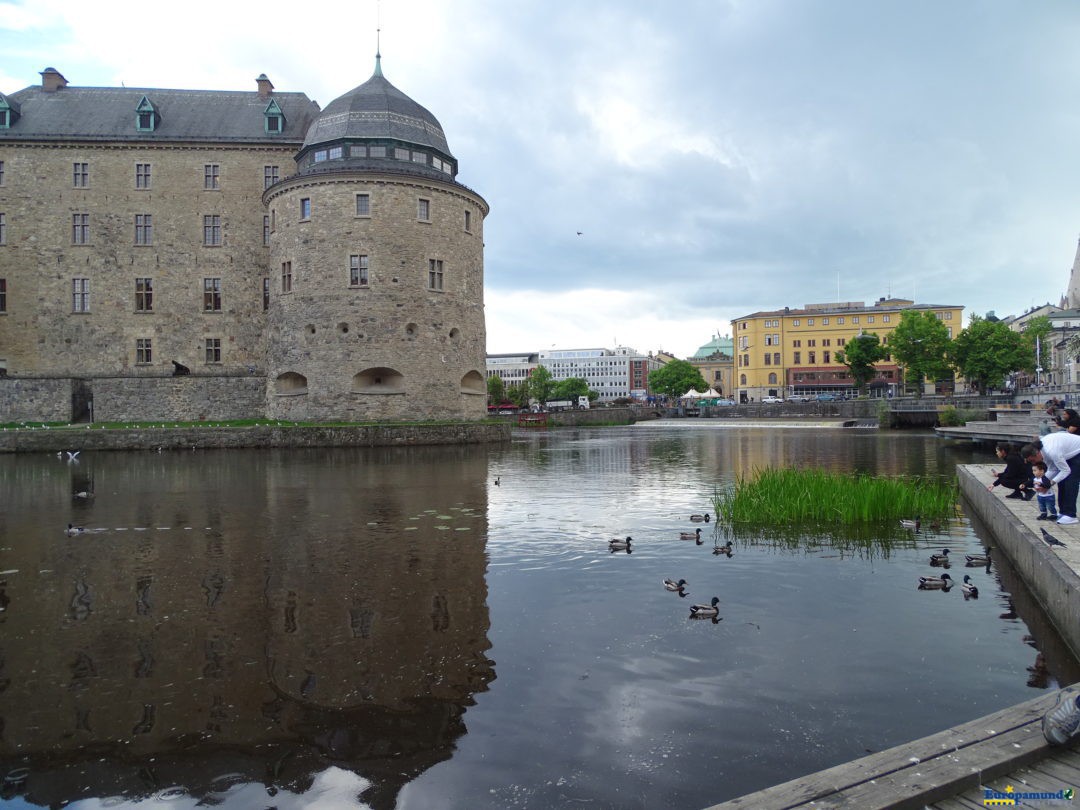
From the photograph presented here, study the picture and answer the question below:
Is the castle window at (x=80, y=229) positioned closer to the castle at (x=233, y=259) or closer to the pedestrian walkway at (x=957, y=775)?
the castle at (x=233, y=259)

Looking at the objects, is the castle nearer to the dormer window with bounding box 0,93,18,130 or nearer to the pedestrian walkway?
the dormer window with bounding box 0,93,18,130

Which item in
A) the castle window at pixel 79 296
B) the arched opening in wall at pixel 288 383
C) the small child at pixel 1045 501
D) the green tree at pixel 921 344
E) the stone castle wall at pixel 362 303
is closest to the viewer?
the small child at pixel 1045 501

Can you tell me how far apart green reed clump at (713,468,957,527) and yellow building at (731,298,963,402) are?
3435 inches

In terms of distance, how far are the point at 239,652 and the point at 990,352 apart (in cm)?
7815

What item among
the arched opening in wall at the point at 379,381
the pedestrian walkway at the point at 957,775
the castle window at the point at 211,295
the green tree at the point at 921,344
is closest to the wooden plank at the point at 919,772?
the pedestrian walkway at the point at 957,775

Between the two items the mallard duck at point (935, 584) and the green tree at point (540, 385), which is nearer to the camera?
the mallard duck at point (935, 584)

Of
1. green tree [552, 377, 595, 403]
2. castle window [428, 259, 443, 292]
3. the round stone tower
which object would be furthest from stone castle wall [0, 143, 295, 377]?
green tree [552, 377, 595, 403]

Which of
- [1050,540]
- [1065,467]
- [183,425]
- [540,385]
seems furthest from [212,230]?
[540,385]

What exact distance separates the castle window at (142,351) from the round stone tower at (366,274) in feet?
27.1

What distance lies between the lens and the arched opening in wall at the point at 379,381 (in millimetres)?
40094

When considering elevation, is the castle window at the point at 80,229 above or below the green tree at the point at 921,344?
above

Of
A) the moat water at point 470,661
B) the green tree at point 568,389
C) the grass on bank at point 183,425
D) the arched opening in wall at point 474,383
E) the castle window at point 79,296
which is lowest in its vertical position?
the moat water at point 470,661

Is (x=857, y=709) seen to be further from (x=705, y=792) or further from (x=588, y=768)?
(x=588, y=768)

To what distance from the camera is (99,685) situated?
6.12 meters
